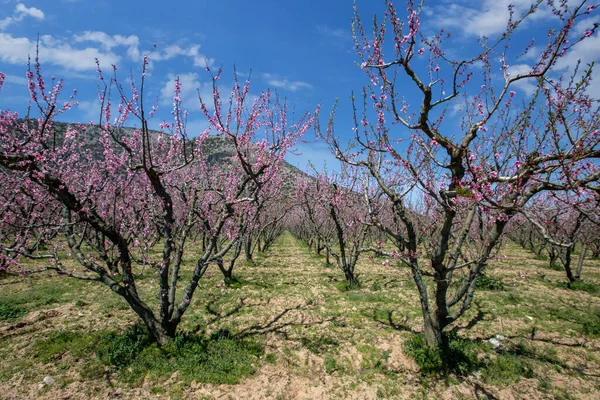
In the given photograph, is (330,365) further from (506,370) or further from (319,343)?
(506,370)

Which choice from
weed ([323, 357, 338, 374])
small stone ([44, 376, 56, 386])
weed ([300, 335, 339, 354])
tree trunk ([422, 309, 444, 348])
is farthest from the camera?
weed ([300, 335, 339, 354])

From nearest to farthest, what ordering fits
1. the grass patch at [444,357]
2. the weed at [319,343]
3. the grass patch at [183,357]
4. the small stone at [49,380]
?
the small stone at [49,380] < the grass patch at [183,357] < the grass patch at [444,357] < the weed at [319,343]

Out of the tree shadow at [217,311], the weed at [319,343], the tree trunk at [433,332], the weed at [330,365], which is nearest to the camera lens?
the weed at [330,365]

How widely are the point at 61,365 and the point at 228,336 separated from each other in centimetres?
325

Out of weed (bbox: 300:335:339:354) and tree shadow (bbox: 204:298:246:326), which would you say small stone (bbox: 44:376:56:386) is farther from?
weed (bbox: 300:335:339:354)

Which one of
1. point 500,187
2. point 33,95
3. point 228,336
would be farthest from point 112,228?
point 500,187

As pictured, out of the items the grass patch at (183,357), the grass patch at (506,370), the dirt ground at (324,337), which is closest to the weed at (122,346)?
the grass patch at (183,357)

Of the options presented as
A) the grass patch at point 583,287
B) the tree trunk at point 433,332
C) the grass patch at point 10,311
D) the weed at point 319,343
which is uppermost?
the grass patch at point 583,287

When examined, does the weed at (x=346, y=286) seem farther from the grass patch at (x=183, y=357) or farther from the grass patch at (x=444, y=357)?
the grass patch at (x=183, y=357)

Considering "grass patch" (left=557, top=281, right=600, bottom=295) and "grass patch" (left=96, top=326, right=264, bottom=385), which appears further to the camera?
"grass patch" (left=557, top=281, right=600, bottom=295)

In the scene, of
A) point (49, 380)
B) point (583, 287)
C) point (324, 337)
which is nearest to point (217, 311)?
point (324, 337)

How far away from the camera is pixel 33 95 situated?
16.2 feet

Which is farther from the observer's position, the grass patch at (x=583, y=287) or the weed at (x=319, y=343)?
the grass patch at (x=583, y=287)

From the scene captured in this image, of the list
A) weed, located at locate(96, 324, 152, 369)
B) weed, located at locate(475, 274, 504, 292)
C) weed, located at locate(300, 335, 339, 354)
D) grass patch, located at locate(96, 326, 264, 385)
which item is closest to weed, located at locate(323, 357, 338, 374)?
weed, located at locate(300, 335, 339, 354)
